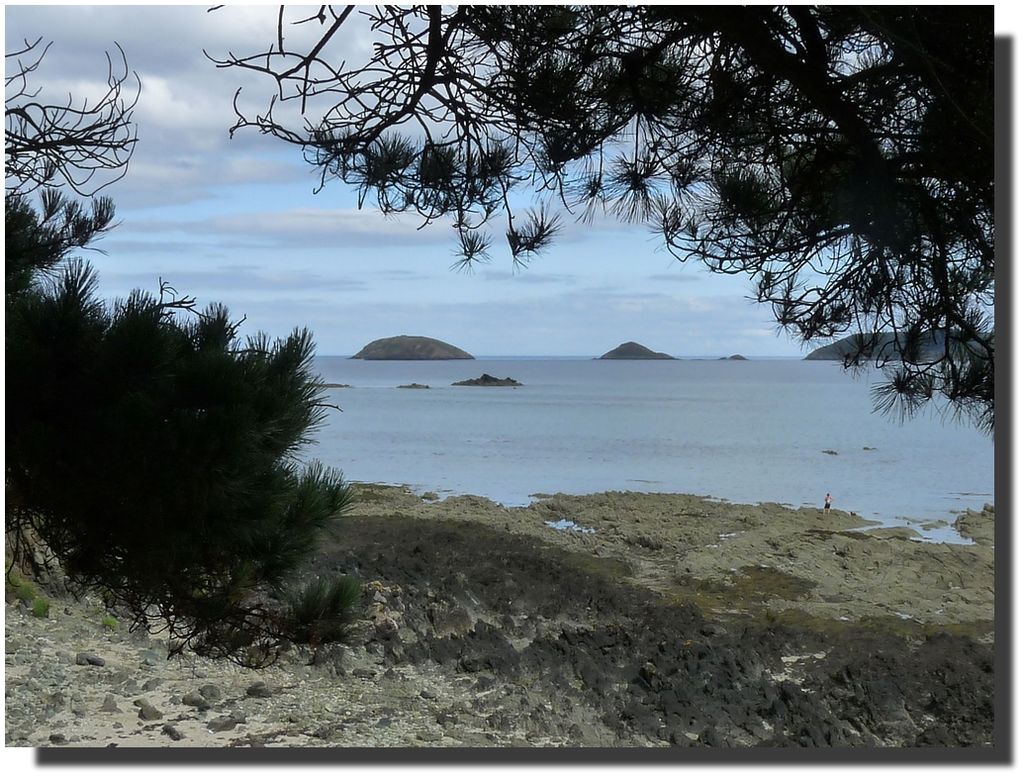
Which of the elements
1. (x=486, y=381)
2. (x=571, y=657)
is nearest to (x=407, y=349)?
(x=571, y=657)

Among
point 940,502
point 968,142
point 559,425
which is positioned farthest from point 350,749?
point 559,425

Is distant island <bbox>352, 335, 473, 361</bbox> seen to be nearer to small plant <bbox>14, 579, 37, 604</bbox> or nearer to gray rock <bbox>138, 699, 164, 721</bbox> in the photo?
small plant <bbox>14, 579, 37, 604</bbox>

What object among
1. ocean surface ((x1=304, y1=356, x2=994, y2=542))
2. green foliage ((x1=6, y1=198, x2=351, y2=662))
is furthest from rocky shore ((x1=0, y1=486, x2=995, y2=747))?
ocean surface ((x1=304, y1=356, x2=994, y2=542))

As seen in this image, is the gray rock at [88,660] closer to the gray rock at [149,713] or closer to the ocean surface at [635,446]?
the gray rock at [149,713]

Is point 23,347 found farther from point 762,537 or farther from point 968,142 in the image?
point 762,537

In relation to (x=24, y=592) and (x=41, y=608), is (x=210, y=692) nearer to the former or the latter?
(x=41, y=608)

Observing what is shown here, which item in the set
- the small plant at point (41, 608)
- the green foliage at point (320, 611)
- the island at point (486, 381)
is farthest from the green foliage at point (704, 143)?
the island at point (486, 381)

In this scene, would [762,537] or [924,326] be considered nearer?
[924,326]
